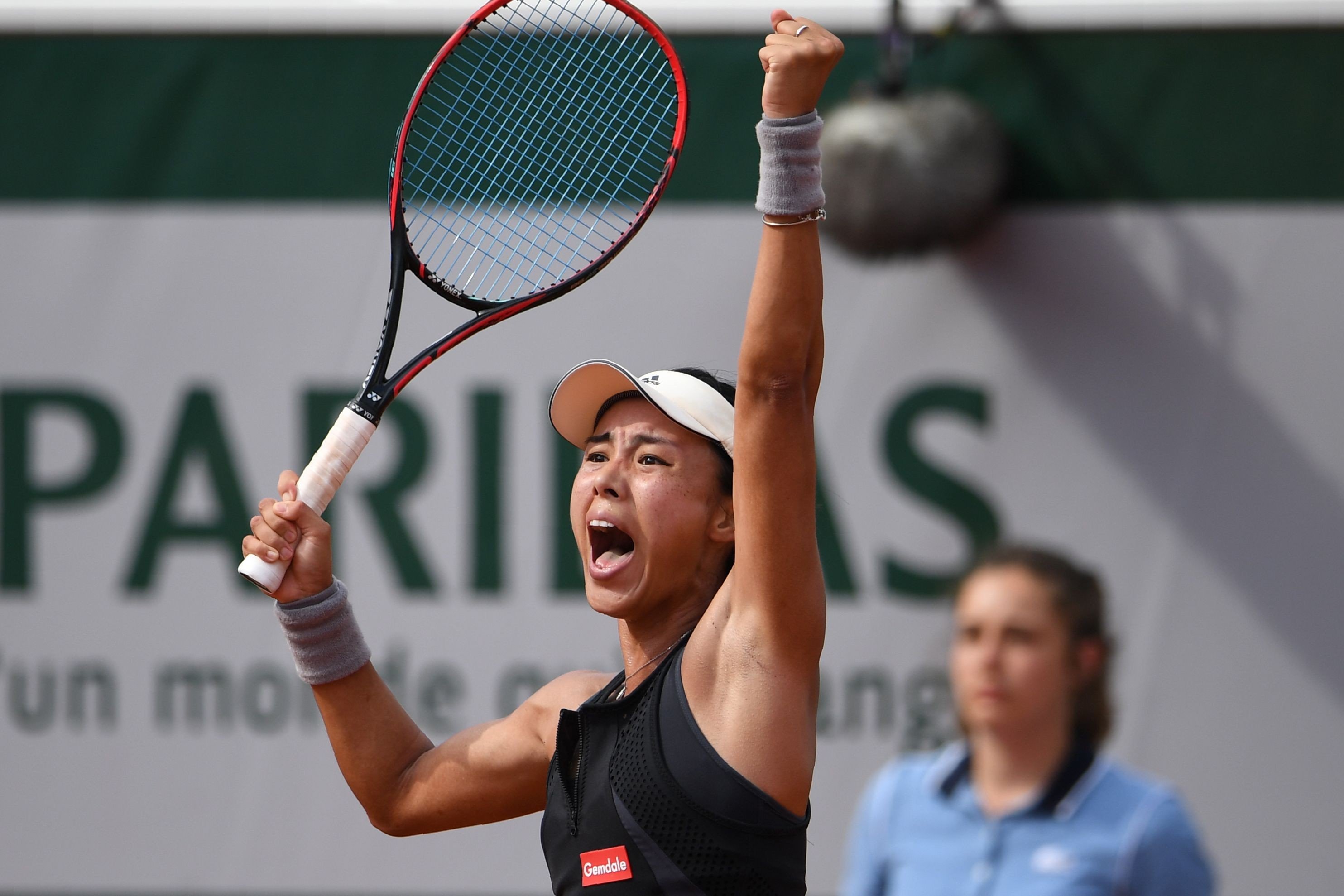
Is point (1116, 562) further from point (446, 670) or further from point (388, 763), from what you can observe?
point (388, 763)

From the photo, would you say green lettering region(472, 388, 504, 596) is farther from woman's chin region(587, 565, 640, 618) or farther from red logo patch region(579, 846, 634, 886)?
red logo patch region(579, 846, 634, 886)

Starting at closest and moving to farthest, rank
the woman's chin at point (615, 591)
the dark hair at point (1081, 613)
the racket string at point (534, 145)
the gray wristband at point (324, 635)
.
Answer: the woman's chin at point (615, 591) → the gray wristband at point (324, 635) → the dark hair at point (1081, 613) → the racket string at point (534, 145)

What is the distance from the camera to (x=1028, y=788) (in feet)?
8.14

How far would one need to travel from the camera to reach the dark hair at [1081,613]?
2557mm

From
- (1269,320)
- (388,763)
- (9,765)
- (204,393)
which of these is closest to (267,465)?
(204,393)

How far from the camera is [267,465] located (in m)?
4.43

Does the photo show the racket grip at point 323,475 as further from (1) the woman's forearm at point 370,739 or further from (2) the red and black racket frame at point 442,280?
A: (1) the woman's forearm at point 370,739

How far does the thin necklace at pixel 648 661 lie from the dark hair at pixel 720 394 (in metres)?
0.22

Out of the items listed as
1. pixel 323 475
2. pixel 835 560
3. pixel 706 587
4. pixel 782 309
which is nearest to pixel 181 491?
pixel 835 560

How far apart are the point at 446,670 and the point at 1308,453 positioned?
260cm

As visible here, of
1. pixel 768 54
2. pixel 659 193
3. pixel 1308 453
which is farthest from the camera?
pixel 1308 453

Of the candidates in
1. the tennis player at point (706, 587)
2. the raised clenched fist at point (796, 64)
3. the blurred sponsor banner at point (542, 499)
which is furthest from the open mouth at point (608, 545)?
the blurred sponsor banner at point (542, 499)

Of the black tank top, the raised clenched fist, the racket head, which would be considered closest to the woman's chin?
the black tank top

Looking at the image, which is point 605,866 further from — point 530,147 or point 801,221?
point 530,147
